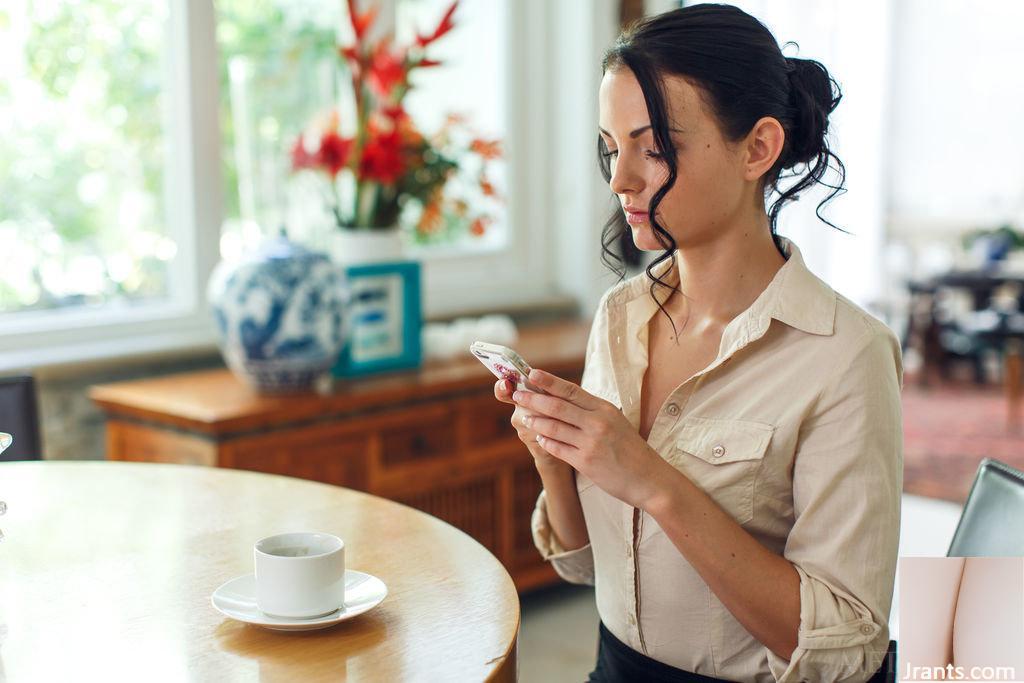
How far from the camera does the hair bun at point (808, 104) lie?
1334mm

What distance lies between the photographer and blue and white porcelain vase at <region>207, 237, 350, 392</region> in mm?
2340

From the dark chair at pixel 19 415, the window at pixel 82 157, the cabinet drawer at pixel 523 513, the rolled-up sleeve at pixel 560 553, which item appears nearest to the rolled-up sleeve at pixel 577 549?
the rolled-up sleeve at pixel 560 553

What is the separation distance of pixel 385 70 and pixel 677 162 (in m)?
1.57

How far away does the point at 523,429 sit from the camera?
1269mm

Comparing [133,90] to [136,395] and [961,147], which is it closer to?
[136,395]

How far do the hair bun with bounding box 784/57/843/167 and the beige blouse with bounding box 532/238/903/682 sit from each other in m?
0.12

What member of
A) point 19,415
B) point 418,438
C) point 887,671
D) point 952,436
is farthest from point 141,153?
point 952,436

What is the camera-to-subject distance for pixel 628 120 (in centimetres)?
128

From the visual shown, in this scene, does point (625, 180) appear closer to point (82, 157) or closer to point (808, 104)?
point (808, 104)

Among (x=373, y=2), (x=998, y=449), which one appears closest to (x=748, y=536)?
(x=373, y=2)

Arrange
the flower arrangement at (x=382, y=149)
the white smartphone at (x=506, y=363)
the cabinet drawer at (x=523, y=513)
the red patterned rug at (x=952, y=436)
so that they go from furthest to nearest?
1. the red patterned rug at (x=952, y=436)
2. the cabinet drawer at (x=523, y=513)
3. the flower arrangement at (x=382, y=149)
4. the white smartphone at (x=506, y=363)

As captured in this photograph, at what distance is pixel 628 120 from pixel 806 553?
0.51 m

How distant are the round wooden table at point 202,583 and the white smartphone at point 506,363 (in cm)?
20

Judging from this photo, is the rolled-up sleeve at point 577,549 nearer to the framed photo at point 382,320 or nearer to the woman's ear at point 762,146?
the woman's ear at point 762,146
